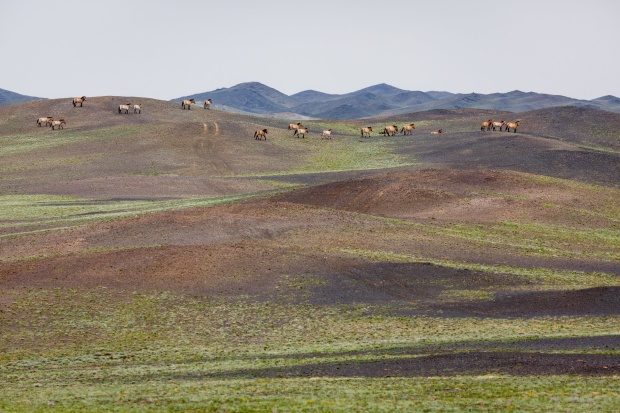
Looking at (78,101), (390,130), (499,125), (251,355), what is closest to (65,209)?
(251,355)

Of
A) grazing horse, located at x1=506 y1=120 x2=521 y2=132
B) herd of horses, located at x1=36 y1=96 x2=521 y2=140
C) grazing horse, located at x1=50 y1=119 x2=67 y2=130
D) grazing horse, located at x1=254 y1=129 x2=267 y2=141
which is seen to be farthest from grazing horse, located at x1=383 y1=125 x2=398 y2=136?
grazing horse, located at x1=50 y1=119 x2=67 y2=130

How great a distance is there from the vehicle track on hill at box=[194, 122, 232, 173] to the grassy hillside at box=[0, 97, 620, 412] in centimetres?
158

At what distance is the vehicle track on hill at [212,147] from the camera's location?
79.1 metres

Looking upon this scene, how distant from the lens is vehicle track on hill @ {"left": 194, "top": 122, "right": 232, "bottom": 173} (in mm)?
79125

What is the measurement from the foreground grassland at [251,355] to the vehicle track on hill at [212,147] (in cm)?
4705

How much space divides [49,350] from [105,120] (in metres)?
78.0

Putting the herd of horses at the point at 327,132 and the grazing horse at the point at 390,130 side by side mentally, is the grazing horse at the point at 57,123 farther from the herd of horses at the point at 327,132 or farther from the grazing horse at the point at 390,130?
Result: the grazing horse at the point at 390,130

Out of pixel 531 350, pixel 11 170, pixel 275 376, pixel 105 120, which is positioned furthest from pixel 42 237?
pixel 105 120

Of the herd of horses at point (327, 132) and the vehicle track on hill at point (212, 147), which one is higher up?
the herd of horses at point (327, 132)

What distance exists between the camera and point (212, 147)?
8675 cm

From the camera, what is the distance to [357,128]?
110438 mm

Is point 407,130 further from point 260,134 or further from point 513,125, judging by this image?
point 260,134

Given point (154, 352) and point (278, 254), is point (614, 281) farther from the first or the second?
point (154, 352)

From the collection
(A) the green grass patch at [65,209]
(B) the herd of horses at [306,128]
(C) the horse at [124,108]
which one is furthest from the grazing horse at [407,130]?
(A) the green grass patch at [65,209]
